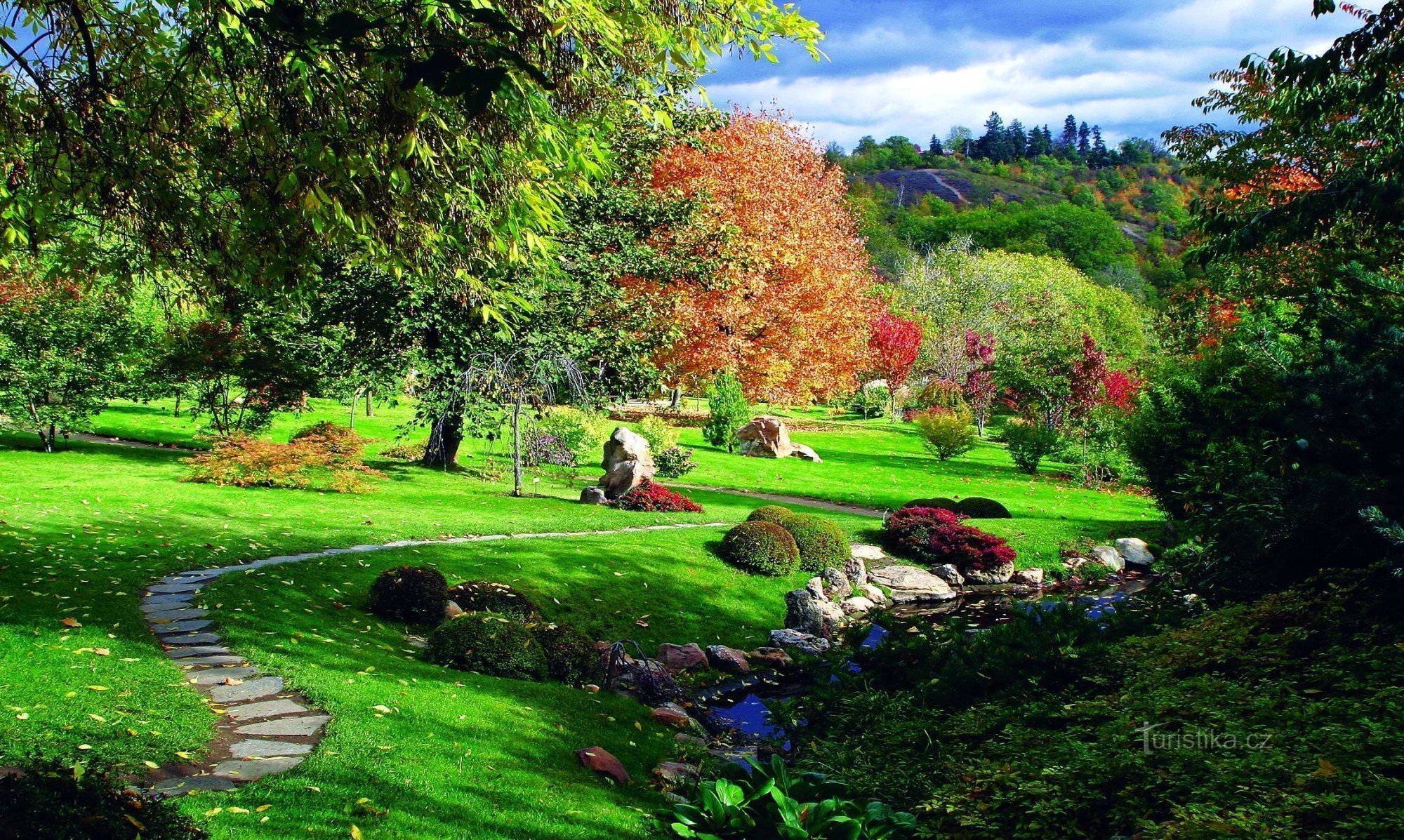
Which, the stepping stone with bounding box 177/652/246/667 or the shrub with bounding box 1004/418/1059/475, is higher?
the shrub with bounding box 1004/418/1059/475

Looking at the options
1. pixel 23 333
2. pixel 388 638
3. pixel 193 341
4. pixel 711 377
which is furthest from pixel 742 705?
pixel 711 377

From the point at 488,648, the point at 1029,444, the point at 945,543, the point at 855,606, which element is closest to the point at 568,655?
the point at 488,648

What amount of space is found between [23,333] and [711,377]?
773 inches

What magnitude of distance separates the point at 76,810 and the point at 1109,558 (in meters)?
18.7

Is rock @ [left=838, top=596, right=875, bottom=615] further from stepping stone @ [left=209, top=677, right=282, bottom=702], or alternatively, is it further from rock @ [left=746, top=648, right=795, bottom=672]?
stepping stone @ [left=209, top=677, right=282, bottom=702]

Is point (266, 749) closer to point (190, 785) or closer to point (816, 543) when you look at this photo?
point (190, 785)

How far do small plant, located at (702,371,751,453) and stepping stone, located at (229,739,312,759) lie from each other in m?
24.6

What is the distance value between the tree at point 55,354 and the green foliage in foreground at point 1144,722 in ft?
62.1

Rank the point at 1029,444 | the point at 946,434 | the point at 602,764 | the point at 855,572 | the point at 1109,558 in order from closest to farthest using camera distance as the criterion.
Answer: the point at 602,764 < the point at 855,572 < the point at 1109,558 < the point at 1029,444 < the point at 946,434

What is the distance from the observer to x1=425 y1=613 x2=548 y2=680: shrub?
8.99m

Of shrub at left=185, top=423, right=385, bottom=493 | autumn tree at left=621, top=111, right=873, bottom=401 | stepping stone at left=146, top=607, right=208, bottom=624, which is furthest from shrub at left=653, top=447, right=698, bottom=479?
stepping stone at left=146, top=607, right=208, bottom=624

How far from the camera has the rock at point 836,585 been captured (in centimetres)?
1555

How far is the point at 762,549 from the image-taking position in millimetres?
15570

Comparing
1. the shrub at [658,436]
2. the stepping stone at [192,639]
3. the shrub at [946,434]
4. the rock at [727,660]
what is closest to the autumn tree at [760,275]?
the shrub at [658,436]
